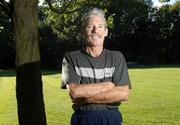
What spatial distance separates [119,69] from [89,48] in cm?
34

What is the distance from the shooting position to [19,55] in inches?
344

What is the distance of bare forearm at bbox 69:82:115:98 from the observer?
4.63m

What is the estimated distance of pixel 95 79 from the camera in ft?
15.4

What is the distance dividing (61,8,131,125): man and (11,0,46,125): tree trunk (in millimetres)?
4037

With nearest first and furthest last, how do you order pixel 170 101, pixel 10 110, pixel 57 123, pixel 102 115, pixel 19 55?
1. pixel 102 115
2. pixel 19 55
3. pixel 57 123
4. pixel 10 110
5. pixel 170 101

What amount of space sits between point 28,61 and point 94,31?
433 cm

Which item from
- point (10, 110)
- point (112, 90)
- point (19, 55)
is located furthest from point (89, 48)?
point (10, 110)

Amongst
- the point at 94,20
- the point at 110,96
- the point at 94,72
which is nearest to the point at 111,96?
the point at 110,96

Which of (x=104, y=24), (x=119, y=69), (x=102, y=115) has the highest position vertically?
(x=104, y=24)

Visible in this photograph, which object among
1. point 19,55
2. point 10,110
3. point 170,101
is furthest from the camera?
point 170,101

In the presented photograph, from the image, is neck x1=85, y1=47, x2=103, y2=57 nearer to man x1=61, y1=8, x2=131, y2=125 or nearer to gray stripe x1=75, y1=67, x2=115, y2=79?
man x1=61, y1=8, x2=131, y2=125

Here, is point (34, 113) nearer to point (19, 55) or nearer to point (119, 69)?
point (19, 55)

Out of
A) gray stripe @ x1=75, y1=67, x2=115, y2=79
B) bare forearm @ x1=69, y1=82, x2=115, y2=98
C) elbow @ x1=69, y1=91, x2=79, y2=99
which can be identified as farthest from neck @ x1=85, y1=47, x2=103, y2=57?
elbow @ x1=69, y1=91, x2=79, y2=99

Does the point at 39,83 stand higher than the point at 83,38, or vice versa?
the point at 83,38
